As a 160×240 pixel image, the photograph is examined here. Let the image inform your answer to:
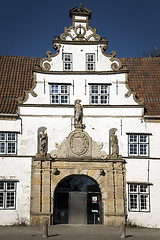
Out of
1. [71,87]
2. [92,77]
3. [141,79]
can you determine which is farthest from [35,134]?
[141,79]

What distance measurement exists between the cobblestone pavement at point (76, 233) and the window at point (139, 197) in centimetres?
114

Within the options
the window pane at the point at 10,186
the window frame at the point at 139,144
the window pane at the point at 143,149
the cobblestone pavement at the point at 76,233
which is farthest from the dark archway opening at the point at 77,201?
the window pane at the point at 143,149

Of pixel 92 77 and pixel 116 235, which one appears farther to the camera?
pixel 92 77

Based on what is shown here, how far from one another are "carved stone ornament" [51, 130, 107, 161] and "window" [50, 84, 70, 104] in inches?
76.3

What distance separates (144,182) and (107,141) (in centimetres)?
286

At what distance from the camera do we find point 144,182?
18.6 metres

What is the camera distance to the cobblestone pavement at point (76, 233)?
50.1 ft

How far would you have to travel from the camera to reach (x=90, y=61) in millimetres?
20141

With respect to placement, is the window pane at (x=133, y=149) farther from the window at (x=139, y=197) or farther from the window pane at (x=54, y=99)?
the window pane at (x=54, y=99)

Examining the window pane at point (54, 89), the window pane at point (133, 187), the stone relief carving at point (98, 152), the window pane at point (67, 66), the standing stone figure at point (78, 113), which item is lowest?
the window pane at point (133, 187)

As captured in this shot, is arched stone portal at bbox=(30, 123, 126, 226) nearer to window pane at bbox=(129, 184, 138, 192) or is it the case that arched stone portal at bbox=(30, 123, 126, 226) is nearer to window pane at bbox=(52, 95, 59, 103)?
window pane at bbox=(129, 184, 138, 192)

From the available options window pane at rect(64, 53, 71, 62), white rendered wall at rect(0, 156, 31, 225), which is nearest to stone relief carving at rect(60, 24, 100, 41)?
window pane at rect(64, 53, 71, 62)

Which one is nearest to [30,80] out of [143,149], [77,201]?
[77,201]

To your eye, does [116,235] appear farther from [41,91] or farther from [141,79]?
[141,79]
